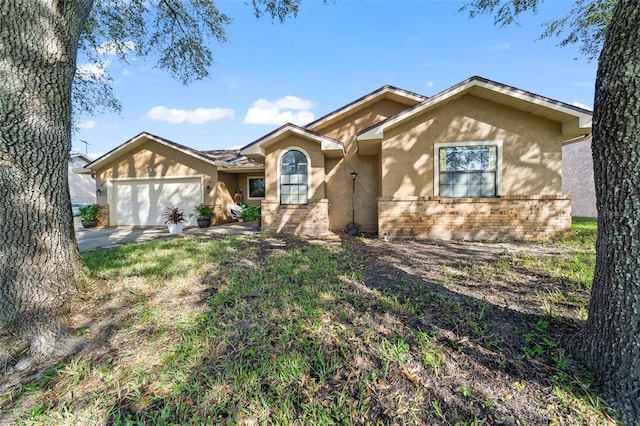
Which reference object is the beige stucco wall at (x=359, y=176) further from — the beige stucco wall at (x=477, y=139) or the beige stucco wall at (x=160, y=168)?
the beige stucco wall at (x=160, y=168)

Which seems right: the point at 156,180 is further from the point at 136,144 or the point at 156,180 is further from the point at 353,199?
the point at 353,199

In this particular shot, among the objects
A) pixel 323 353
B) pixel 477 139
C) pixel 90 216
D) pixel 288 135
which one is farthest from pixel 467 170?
pixel 90 216

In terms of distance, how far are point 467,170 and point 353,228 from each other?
3869 millimetres

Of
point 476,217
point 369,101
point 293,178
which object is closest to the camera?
point 476,217

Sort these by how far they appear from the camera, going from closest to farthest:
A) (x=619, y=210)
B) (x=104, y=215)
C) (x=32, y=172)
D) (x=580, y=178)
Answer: (x=619, y=210) → (x=32, y=172) → (x=104, y=215) → (x=580, y=178)

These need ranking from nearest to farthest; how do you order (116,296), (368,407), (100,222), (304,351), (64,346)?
(368,407) → (304,351) → (64,346) → (116,296) → (100,222)

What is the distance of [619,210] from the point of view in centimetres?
181

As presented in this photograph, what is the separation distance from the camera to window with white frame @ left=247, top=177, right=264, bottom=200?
13.2 meters

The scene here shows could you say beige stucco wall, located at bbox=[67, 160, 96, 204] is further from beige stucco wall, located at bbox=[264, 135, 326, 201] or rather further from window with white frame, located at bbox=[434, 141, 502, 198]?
window with white frame, located at bbox=[434, 141, 502, 198]

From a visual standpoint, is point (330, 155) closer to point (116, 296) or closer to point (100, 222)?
point (116, 296)

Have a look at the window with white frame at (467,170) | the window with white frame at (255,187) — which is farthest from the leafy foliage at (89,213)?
the window with white frame at (467,170)

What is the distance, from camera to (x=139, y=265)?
16.0 feet

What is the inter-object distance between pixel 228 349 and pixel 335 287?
171cm

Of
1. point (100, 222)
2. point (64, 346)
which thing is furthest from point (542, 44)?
point (100, 222)
